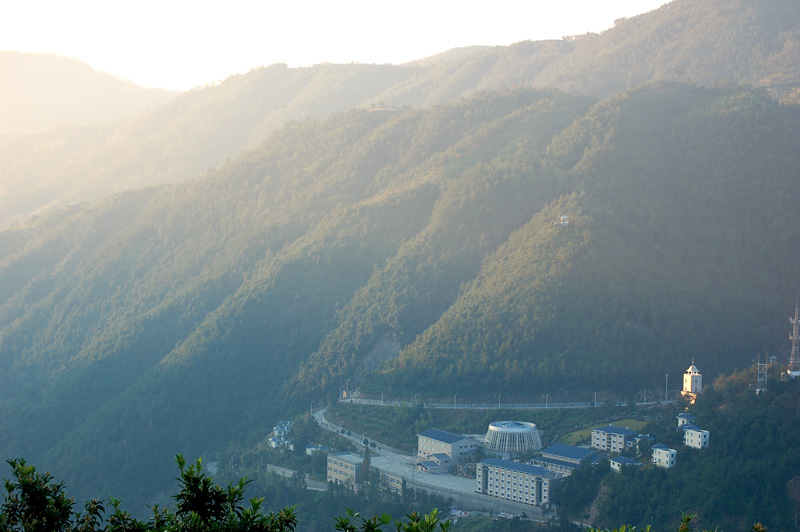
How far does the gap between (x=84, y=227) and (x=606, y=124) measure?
1703 inches

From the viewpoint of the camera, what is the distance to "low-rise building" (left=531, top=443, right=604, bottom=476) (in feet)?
128

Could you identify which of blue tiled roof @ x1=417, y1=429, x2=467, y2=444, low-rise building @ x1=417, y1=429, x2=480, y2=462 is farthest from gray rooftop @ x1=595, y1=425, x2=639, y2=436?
blue tiled roof @ x1=417, y1=429, x2=467, y2=444

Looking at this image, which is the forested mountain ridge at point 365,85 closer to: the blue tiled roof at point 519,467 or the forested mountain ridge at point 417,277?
the forested mountain ridge at point 417,277

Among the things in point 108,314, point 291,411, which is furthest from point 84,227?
point 291,411

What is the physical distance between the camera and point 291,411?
2132 inches

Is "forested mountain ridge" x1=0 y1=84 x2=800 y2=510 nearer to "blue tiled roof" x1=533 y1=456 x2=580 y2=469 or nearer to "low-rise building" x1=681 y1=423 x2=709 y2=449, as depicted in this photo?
"blue tiled roof" x1=533 y1=456 x2=580 y2=469

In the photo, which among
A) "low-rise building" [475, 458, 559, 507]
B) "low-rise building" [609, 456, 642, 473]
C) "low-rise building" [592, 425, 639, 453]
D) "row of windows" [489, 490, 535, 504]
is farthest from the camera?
"low-rise building" [592, 425, 639, 453]

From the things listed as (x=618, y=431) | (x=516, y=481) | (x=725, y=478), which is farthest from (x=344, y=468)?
(x=725, y=478)

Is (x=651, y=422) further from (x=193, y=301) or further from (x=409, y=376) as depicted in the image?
(x=193, y=301)

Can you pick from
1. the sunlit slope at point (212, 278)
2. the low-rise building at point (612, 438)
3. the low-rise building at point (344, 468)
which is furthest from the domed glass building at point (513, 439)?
the sunlit slope at point (212, 278)

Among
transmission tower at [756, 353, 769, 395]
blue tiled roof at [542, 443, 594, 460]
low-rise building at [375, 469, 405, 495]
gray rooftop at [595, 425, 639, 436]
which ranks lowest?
low-rise building at [375, 469, 405, 495]

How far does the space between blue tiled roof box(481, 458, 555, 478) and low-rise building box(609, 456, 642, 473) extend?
2.37m

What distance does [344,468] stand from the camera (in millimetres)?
43688

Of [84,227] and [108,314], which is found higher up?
[84,227]
